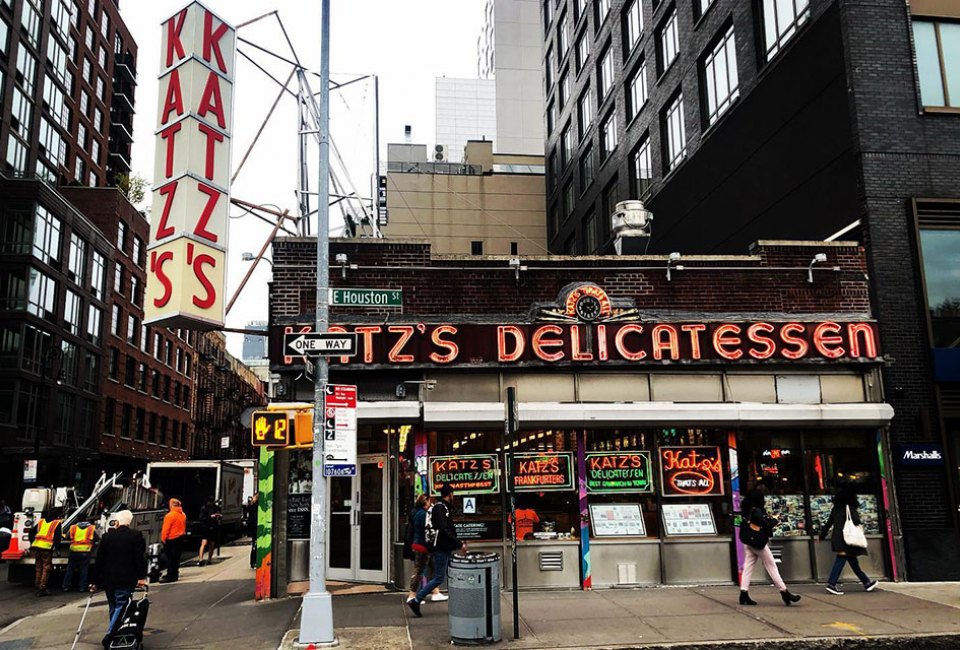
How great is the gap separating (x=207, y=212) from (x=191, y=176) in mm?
659

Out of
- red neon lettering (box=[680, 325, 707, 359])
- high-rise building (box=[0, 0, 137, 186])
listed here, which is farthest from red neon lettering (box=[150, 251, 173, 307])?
high-rise building (box=[0, 0, 137, 186])

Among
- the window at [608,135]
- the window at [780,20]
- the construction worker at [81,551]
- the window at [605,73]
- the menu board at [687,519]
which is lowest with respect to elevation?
the construction worker at [81,551]

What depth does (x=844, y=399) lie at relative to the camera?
14.8m

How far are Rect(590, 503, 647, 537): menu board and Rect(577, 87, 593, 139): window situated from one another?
1025 inches

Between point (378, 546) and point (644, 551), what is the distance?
15.6 feet

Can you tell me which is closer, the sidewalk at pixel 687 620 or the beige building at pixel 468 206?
the sidewalk at pixel 687 620

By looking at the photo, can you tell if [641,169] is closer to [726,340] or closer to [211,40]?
[726,340]

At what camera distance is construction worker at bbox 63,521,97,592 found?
16.2 metres

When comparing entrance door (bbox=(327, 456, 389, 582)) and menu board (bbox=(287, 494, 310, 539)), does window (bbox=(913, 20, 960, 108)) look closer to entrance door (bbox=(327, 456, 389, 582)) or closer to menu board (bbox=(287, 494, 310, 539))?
entrance door (bbox=(327, 456, 389, 582))

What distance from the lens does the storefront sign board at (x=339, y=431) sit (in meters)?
10.4

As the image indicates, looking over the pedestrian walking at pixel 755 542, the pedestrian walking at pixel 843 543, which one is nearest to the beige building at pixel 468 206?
the pedestrian walking at pixel 843 543

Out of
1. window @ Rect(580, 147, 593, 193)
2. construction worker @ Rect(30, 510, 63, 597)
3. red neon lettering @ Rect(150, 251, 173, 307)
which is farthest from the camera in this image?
window @ Rect(580, 147, 593, 193)

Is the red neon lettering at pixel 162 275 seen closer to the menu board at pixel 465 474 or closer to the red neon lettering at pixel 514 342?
the menu board at pixel 465 474

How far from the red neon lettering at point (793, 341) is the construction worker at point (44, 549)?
50.0 ft
